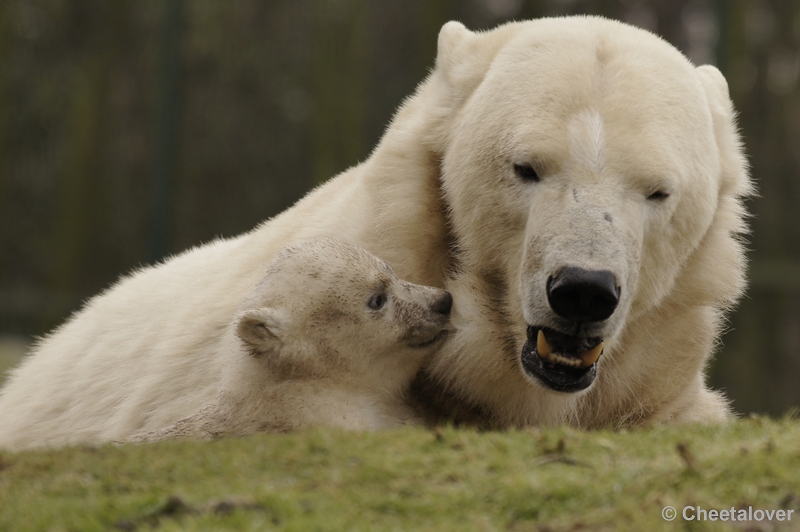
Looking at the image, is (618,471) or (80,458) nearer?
(618,471)

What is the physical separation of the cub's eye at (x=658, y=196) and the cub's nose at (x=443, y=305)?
0.89 metres

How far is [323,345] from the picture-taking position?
4.18 m

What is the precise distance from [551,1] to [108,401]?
5.57 m

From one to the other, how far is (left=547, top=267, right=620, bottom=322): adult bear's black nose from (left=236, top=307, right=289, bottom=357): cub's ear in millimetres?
1059

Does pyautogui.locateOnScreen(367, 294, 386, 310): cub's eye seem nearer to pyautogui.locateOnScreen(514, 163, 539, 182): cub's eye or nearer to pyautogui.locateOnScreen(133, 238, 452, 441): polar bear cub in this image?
pyautogui.locateOnScreen(133, 238, 452, 441): polar bear cub

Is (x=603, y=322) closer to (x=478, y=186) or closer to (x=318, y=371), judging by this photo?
(x=478, y=186)

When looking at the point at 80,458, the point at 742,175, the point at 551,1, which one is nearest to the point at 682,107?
the point at 742,175

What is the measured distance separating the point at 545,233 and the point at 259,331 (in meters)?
1.12

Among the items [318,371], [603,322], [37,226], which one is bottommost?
[37,226]

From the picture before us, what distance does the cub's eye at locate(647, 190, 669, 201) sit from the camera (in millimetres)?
3797

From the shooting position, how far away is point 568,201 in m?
3.66

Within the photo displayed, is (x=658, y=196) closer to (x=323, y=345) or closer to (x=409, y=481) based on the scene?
(x=323, y=345)

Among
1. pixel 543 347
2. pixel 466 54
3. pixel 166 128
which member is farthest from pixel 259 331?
pixel 166 128

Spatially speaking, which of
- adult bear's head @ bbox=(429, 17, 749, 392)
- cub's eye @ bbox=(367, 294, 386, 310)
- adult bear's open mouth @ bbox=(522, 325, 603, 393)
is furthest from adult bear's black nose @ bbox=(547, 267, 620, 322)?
cub's eye @ bbox=(367, 294, 386, 310)
